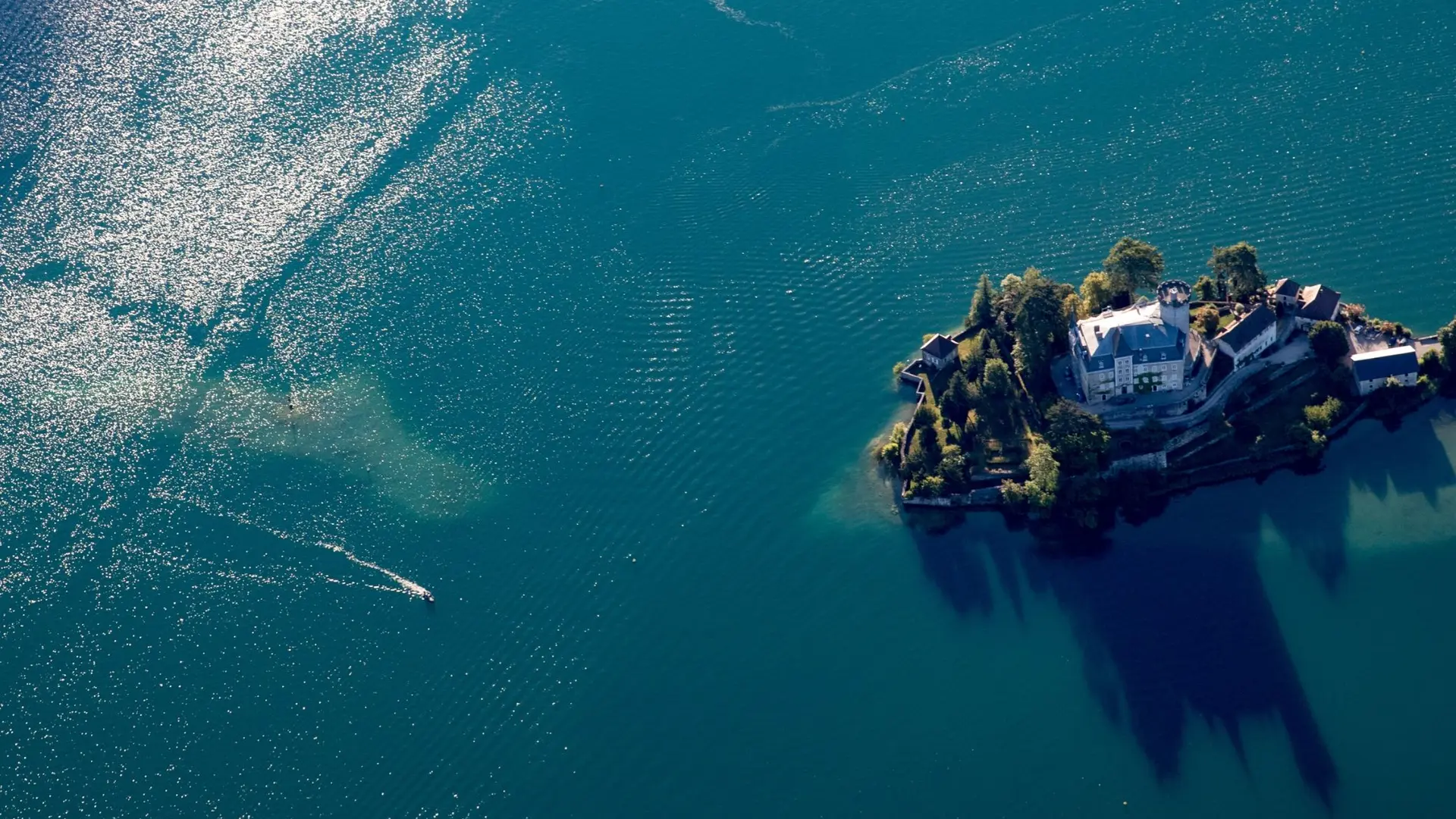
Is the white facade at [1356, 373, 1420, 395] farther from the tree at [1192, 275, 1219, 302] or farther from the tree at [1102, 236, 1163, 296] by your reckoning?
the tree at [1102, 236, 1163, 296]

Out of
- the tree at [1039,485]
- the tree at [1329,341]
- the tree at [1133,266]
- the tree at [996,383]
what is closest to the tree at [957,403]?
the tree at [996,383]

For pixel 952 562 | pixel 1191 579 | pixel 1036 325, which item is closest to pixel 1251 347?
pixel 1036 325

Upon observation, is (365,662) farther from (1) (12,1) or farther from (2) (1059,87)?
(1) (12,1)

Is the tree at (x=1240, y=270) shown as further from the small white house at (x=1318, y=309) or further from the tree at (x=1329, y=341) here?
the tree at (x=1329, y=341)

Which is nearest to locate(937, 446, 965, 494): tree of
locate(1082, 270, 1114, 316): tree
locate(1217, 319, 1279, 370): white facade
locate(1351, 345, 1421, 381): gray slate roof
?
locate(1082, 270, 1114, 316): tree

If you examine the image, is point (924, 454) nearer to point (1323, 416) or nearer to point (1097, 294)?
point (1097, 294)

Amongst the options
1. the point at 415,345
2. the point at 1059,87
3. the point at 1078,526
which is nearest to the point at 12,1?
the point at 415,345
